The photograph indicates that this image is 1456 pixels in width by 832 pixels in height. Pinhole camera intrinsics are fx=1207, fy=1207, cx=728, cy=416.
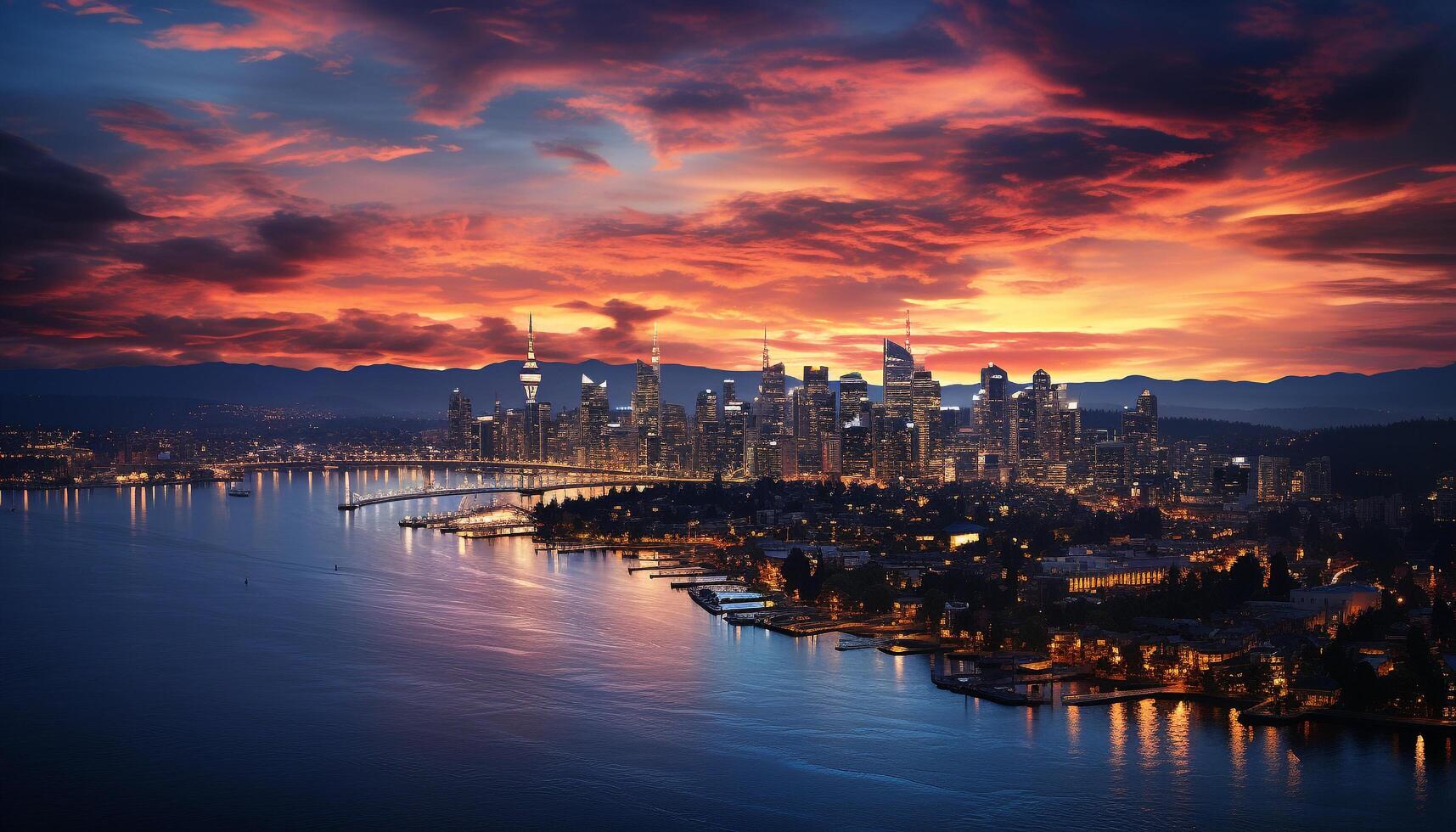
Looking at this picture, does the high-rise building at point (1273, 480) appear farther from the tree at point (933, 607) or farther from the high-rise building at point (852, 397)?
the tree at point (933, 607)

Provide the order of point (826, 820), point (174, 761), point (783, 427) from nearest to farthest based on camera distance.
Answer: point (826, 820) < point (174, 761) < point (783, 427)

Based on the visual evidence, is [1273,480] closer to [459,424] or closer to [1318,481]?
[1318,481]

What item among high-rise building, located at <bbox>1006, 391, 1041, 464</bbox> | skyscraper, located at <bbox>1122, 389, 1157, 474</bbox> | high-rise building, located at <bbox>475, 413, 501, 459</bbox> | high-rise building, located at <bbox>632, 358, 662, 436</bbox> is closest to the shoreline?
skyscraper, located at <bbox>1122, 389, 1157, 474</bbox>

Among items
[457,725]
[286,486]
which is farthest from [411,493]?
[457,725]

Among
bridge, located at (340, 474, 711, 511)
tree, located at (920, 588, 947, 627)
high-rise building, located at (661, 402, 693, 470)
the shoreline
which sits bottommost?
the shoreline

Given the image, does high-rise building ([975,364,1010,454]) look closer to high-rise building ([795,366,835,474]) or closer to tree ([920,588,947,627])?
high-rise building ([795,366,835,474])

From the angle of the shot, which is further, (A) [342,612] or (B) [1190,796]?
(A) [342,612]

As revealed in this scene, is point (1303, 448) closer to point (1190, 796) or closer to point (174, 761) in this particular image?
point (1190, 796)
